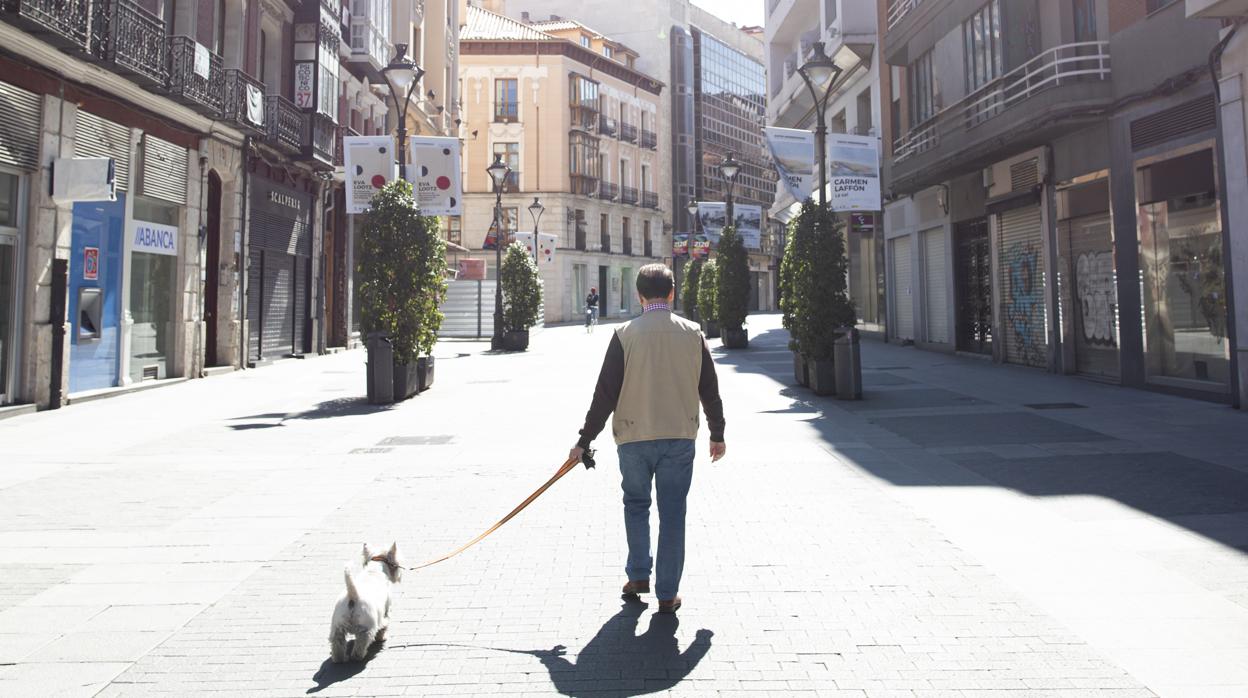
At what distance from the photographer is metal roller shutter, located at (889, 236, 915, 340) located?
25859 mm

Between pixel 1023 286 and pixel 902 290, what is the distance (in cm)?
776

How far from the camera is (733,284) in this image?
1047 inches

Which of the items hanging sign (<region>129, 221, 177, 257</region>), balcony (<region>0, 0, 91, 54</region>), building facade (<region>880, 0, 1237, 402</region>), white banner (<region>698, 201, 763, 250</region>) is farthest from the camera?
white banner (<region>698, 201, 763, 250</region>)

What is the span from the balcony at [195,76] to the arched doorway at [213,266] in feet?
8.34

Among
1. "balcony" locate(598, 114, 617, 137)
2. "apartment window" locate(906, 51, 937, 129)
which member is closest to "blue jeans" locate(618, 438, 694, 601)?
"apartment window" locate(906, 51, 937, 129)

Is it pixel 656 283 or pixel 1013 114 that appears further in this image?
pixel 1013 114

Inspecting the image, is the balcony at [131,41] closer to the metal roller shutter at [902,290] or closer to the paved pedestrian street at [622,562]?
the paved pedestrian street at [622,562]

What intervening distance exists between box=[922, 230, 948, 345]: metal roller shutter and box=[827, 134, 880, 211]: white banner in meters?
4.68

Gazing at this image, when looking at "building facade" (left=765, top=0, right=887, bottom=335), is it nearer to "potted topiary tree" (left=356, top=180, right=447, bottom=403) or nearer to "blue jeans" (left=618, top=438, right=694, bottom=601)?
"potted topiary tree" (left=356, top=180, right=447, bottom=403)

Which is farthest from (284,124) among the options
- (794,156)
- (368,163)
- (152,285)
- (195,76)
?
(794,156)

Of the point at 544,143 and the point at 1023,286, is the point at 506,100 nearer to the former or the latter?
the point at 544,143

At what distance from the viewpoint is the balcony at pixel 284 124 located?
Result: 20.8m

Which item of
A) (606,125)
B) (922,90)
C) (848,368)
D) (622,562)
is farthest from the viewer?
(606,125)

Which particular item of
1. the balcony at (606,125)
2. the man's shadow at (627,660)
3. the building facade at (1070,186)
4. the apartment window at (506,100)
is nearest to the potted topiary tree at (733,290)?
the building facade at (1070,186)
